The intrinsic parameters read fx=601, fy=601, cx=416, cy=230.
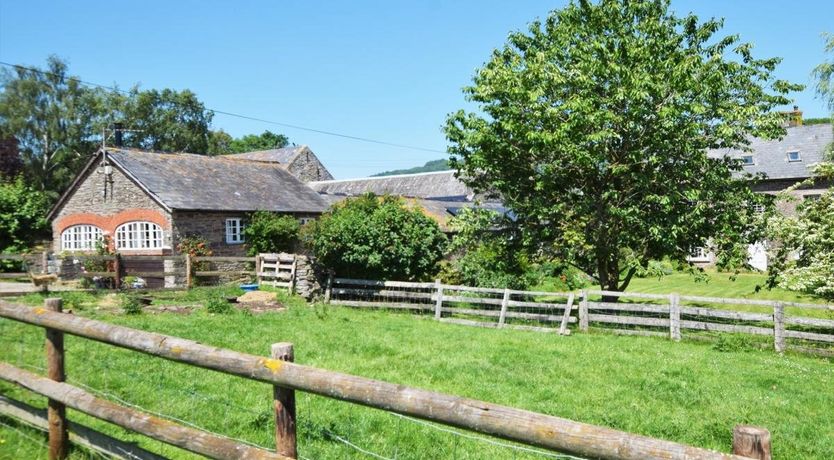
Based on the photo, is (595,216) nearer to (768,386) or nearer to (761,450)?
(768,386)

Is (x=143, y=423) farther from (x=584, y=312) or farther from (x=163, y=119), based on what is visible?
(x=163, y=119)

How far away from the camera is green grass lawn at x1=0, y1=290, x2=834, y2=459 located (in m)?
6.20

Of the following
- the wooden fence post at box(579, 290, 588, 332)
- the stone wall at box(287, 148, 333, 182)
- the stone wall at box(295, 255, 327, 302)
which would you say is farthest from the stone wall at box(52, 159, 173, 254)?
the stone wall at box(287, 148, 333, 182)

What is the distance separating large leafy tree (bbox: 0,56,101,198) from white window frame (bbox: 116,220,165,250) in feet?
86.3

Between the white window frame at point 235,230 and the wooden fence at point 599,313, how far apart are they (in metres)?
8.82

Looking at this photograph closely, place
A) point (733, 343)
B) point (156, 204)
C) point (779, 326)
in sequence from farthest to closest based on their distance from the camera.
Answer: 1. point (156, 204)
2. point (733, 343)
3. point (779, 326)

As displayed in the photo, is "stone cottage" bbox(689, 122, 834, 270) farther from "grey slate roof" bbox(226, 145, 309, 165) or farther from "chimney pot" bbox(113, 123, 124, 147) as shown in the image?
"chimney pot" bbox(113, 123, 124, 147)

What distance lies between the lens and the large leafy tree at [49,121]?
48.5 metres

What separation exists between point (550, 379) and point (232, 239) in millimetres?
20984

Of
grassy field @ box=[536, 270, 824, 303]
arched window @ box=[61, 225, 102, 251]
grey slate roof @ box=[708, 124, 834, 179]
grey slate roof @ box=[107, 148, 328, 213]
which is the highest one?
grey slate roof @ box=[708, 124, 834, 179]

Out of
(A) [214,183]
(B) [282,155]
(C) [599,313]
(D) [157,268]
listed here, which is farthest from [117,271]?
(B) [282,155]

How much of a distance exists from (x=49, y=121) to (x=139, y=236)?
3210cm

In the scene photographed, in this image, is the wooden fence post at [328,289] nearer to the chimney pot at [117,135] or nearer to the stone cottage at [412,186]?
the chimney pot at [117,135]

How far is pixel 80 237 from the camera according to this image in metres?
28.6
